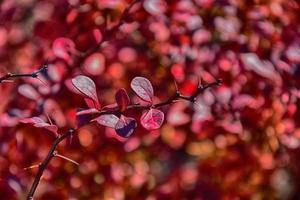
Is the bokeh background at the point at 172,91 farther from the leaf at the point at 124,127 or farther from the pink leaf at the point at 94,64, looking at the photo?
the leaf at the point at 124,127

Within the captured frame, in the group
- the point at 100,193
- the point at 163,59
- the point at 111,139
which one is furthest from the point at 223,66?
the point at 100,193

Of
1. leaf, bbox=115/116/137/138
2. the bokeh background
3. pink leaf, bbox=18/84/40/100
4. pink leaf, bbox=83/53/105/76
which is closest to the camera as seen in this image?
leaf, bbox=115/116/137/138

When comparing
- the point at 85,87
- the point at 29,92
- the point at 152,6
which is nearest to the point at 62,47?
the point at 29,92

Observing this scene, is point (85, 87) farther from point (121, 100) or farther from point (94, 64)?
point (94, 64)

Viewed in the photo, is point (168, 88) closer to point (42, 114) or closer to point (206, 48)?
point (206, 48)

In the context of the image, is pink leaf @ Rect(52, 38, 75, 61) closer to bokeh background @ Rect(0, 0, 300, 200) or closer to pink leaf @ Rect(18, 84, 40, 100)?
bokeh background @ Rect(0, 0, 300, 200)

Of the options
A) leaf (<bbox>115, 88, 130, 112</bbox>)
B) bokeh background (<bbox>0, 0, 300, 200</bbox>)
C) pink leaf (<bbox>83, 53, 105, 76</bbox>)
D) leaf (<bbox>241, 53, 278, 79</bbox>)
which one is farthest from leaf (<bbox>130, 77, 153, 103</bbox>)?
pink leaf (<bbox>83, 53, 105, 76</bbox>)
